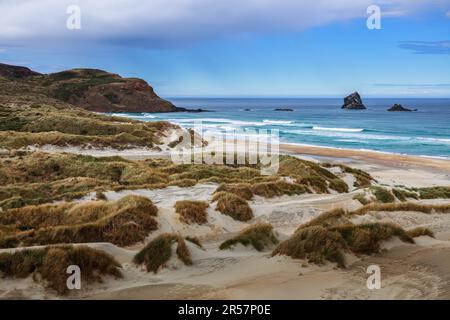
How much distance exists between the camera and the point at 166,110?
420 feet

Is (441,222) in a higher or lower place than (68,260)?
lower

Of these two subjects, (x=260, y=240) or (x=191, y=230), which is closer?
(x=260, y=240)

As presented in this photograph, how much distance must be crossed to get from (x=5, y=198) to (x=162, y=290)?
11.5 metres

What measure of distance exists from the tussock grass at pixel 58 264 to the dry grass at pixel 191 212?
481 centimetres

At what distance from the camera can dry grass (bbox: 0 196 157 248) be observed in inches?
407

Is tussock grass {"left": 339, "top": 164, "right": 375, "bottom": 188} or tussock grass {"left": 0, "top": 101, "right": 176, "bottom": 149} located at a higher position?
tussock grass {"left": 0, "top": 101, "right": 176, "bottom": 149}

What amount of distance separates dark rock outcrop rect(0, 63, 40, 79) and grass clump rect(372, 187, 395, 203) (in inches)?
5188

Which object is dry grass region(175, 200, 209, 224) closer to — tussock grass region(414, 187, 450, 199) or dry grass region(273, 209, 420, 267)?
dry grass region(273, 209, 420, 267)

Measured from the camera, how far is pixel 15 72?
138m

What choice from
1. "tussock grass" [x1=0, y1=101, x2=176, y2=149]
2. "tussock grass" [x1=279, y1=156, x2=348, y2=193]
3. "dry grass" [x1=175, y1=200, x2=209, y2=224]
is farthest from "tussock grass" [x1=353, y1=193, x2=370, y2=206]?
"tussock grass" [x1=0, y1=101, x2=176, y2=149]

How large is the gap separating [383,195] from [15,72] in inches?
5534

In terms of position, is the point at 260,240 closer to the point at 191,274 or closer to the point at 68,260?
the point at 191,274
